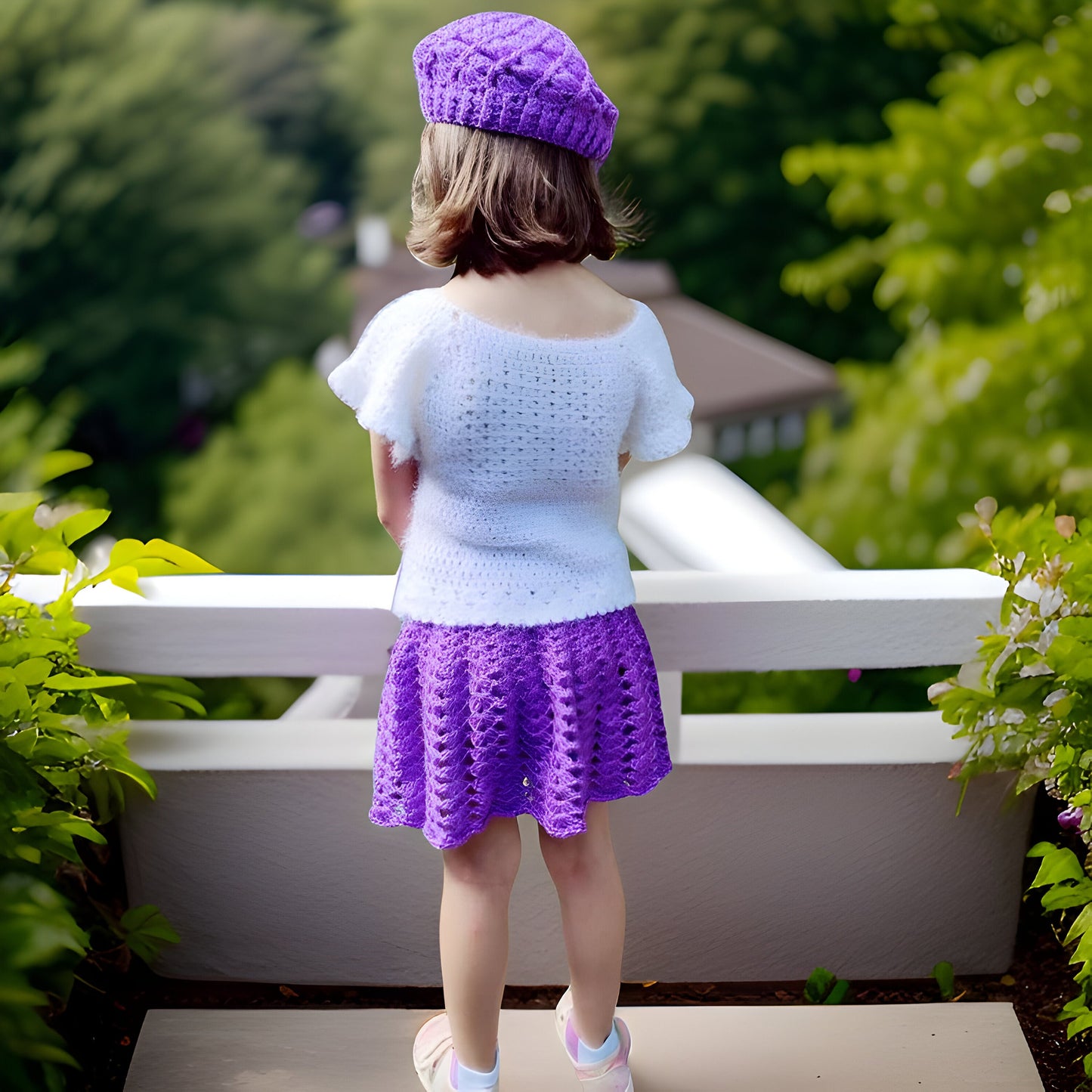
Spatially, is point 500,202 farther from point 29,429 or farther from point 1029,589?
point 29,429

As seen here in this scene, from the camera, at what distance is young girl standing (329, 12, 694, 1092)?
1.39 meters

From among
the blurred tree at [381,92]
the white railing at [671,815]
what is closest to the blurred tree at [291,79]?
the blurred tree at [381,92]

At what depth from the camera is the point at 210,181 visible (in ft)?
32.7

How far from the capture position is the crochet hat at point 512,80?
1.35 metres

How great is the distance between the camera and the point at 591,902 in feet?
5.38

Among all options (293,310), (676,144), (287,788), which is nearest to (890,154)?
(287,788)

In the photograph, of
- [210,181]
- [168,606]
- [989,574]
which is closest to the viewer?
[168,606]

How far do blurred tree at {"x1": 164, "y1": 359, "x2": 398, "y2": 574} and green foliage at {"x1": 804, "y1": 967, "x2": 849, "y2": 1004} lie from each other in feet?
22.6

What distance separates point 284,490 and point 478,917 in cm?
790

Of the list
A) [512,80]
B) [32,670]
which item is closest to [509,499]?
[512,80]

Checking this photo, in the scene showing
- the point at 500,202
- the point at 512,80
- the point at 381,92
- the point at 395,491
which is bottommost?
the point at 381,92

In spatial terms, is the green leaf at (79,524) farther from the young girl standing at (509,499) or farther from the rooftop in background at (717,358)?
the rooftop in background at (717,358)

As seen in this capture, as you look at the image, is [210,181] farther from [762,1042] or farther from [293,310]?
[762,1042]

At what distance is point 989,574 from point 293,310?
8.81 meters
